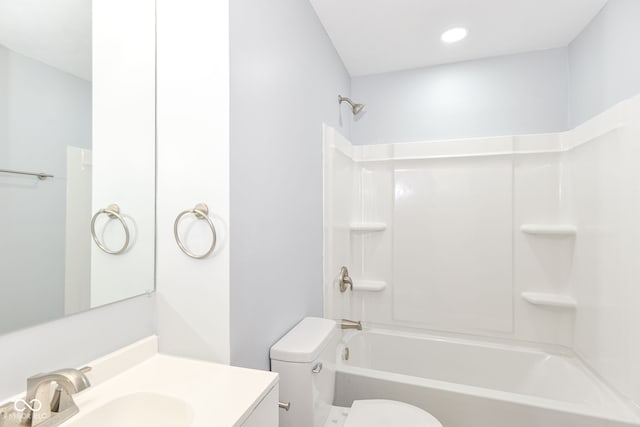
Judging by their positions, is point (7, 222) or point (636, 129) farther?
point (636, 129)

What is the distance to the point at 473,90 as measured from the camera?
88.8 inches

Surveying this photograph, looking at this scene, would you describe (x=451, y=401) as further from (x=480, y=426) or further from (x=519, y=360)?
(x=519, y=360)

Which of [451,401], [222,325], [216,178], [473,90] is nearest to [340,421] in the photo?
[451,401]

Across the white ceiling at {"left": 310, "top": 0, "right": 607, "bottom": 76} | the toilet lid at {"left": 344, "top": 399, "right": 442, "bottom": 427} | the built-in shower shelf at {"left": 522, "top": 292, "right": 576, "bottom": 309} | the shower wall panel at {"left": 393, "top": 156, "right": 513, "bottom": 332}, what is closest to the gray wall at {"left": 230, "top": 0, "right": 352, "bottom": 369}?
the white ceiling at {"left": 310, "top": 0, "right": 607, "bottom": 76}

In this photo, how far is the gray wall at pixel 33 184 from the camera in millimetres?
701

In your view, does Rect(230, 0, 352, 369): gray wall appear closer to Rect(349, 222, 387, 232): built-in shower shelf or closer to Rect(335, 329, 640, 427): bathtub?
Rect(335, 329, 640, 427): bathtub

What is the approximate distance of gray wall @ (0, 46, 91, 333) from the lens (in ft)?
2.30

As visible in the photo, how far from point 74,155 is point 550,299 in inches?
101

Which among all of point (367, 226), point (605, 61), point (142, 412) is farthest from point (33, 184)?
point (605, 61)

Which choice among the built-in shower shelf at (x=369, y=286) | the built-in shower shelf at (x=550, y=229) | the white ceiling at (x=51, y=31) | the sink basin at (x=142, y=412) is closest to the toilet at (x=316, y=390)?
the sink basin at (x=142, y=412)

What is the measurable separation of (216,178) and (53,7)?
600mm

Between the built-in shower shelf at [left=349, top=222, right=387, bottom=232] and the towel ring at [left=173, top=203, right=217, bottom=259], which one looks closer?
the towel ring at [left=173, top=203, right=217, bottom=259]

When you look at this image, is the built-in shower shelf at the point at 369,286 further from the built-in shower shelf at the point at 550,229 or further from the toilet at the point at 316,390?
the built-in shower shelf at the point at 550,229

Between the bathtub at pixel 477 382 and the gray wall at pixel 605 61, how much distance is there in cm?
146
